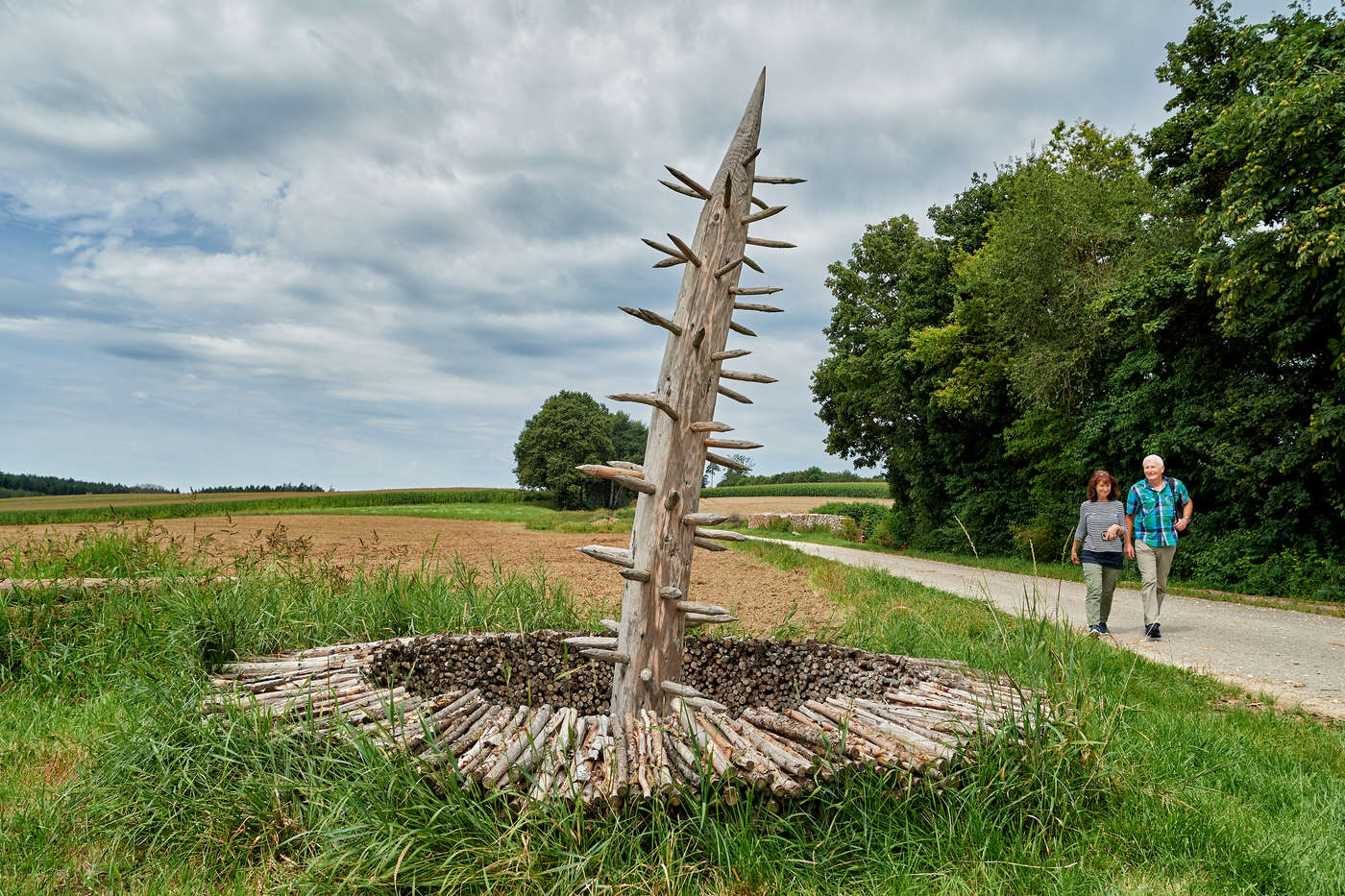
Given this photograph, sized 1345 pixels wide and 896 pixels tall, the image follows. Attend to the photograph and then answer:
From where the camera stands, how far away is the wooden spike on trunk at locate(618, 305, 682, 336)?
9.33ft

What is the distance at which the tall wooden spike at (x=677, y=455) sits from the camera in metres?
2.92

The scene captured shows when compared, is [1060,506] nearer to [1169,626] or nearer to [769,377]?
[1169,626]

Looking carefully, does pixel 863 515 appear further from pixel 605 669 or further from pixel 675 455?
pixel 675 455

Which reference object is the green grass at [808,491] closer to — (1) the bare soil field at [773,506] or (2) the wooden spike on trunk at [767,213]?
(1) the bare soil field at [773,506]

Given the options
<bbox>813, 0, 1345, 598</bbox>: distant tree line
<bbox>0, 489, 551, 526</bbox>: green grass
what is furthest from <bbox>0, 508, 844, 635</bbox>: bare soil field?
<bbox>813, 0, 1345, 598</bbox>: distant tree line

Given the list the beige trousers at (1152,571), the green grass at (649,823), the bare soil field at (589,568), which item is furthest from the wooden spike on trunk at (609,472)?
the beige trousers at (1152,571)

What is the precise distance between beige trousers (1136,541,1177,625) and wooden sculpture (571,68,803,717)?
6.60 meters

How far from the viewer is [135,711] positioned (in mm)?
3455

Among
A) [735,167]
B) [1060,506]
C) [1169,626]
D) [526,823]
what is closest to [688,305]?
[735,167]

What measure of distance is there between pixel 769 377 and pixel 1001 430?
1911 centimetres

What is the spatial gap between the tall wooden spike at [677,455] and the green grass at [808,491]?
49.1 meters

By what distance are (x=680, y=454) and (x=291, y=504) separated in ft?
135

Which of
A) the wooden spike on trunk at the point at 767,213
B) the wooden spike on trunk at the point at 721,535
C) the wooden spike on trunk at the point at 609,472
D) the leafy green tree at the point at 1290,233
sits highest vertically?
the leafy green tree at the point at 1290,233

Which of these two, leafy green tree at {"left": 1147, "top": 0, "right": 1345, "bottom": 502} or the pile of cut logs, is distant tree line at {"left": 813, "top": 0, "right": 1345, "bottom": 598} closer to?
leafy green tree at {"left": 1147, "top": 0, "right": 1345, "bottom": 502}
